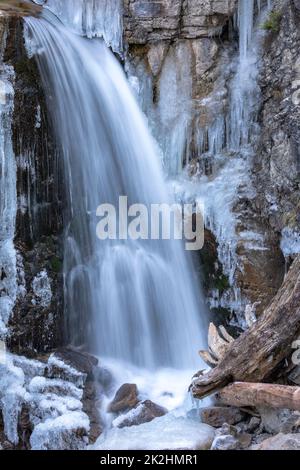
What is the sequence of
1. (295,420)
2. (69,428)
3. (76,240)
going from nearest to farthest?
(295,420) < (69,428) < (76,240)

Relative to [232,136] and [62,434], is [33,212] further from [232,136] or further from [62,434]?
[232,136]

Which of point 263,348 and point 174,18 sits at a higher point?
point 174,18

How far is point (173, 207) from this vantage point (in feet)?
26.3

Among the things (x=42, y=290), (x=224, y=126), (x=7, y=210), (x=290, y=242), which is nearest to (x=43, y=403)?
(x=42, y=290)

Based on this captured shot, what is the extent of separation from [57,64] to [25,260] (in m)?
2.71

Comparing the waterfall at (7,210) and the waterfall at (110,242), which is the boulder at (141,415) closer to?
the waterfall at (110,242)

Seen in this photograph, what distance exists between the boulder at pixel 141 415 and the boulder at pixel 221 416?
31.8 inches

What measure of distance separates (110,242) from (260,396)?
3528mm

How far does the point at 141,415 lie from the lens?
5.68 metres

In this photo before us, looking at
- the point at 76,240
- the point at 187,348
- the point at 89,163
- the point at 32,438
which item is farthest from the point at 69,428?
the point at 89,163

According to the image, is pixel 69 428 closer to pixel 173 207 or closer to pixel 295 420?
pixel 295 420

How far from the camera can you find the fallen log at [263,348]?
486 centimetres

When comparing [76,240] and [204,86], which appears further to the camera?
[204,86]

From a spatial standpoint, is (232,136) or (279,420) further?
(232,136)
